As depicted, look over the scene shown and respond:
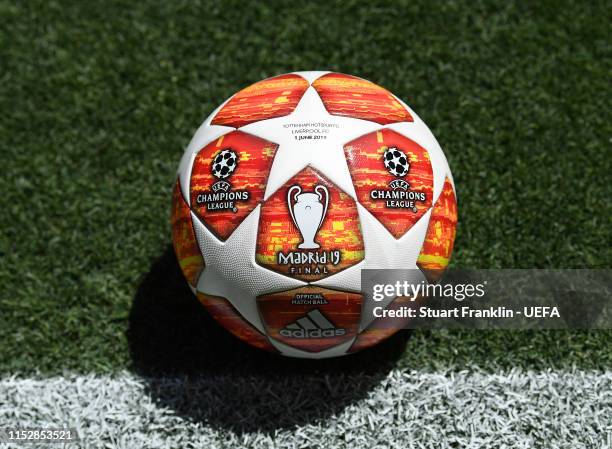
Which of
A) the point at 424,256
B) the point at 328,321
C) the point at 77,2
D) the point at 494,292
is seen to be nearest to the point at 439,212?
the point at 424,256

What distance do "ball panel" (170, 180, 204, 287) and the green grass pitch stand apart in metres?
0.72

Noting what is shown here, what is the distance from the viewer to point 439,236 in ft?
10.0

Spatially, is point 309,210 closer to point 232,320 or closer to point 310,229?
point 310,229

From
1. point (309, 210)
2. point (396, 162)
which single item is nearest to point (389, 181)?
point (396, 162)

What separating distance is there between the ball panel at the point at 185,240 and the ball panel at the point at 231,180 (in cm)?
9

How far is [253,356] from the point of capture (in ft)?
12.1

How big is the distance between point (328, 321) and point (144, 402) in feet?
4.15

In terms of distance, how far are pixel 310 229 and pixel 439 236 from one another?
665 millimetres

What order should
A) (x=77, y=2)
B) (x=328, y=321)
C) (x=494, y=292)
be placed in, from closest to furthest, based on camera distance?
(x=328, y=321)
(x=494, y=292)
(x=77, y=2)

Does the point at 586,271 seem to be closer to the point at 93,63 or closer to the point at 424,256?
the point at 424,256

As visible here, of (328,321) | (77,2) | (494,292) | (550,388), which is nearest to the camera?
(328,321)

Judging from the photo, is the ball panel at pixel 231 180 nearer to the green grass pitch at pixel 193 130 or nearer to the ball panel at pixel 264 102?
the ball panel at pixel 264 102

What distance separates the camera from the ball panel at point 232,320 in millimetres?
3104

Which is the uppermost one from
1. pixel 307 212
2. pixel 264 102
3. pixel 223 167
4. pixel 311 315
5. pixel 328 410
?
pixel 264 102
